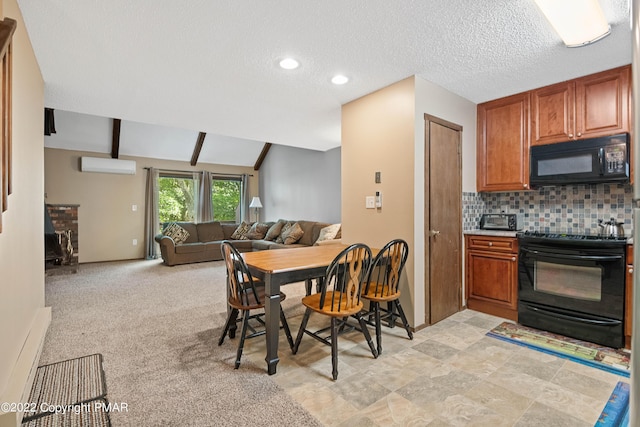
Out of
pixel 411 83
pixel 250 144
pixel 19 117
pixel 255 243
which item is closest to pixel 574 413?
pixel 411 83

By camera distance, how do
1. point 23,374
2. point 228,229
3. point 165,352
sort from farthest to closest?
point 228,229 < point 165,352 < point 23,374

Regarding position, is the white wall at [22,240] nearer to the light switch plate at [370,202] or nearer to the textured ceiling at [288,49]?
the textured ceiling at [288,49]

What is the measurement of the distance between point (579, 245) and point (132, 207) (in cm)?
776

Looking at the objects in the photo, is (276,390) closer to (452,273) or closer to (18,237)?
(18,237)

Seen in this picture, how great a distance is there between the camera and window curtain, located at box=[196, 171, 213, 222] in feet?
25.7

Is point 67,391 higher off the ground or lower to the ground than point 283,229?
lower

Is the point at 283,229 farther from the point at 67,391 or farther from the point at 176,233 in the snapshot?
the point at 67,391

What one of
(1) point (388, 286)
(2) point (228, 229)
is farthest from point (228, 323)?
(2) point (228, 229)

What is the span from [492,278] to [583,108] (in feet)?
5.83

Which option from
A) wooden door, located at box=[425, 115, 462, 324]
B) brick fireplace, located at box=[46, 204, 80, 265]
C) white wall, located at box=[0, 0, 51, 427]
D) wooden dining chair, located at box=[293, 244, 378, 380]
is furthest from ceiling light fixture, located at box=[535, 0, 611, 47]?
brick fireplace, located at box=[46, 204, 80, 265]

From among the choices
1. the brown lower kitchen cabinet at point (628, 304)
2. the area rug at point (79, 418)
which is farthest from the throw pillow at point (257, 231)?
the brown lower kitchen cabinet at point (628, 304)

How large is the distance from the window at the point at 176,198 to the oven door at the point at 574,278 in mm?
7115

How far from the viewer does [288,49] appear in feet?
7.93

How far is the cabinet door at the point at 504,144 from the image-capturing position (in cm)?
321
